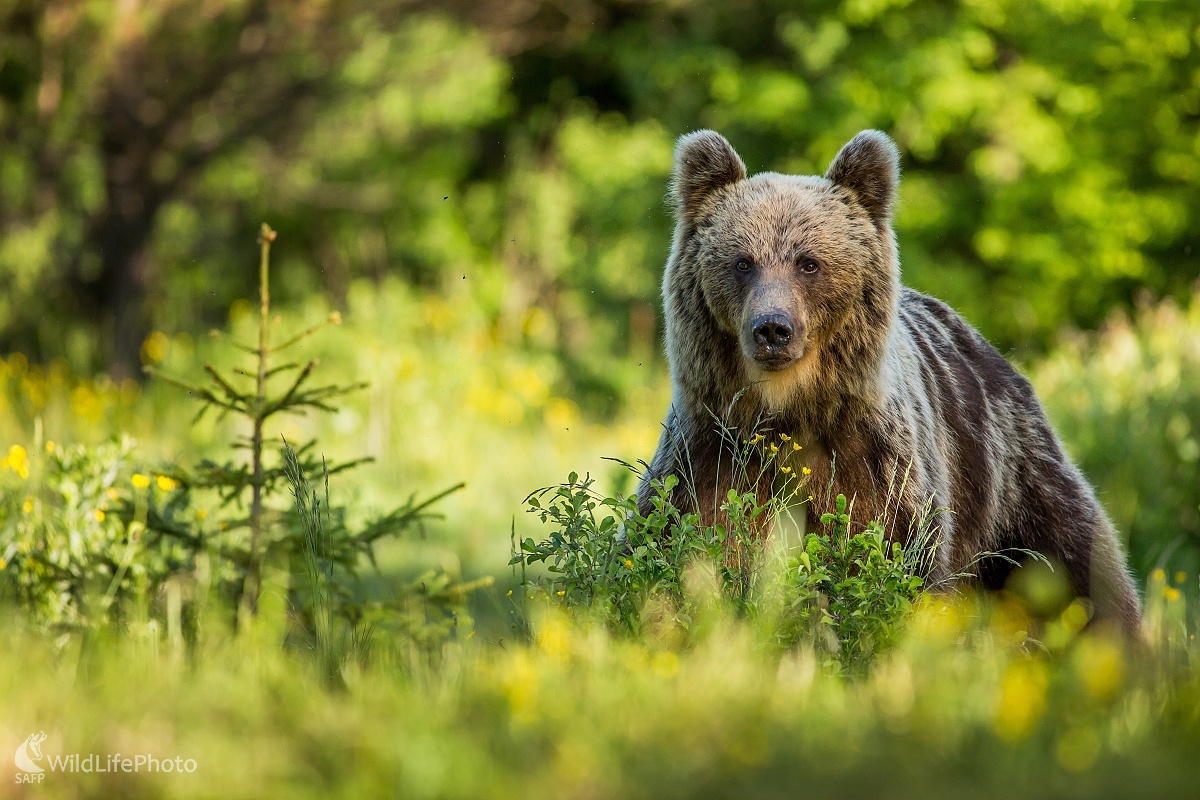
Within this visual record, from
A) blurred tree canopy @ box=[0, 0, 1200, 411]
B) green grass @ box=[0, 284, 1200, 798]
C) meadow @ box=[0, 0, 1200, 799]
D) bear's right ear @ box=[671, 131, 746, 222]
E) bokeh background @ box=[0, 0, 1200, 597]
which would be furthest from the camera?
blurred tree canopy @ box=[0, 0, 1200, 411]

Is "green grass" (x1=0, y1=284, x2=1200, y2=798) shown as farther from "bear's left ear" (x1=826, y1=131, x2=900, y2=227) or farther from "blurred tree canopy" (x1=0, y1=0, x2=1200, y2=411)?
"blurred tree canopy" (x1=0, y1=0, x2=1200, y2=411)

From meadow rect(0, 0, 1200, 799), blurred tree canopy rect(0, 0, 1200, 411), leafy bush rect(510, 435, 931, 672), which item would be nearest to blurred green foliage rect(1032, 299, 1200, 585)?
meadow rect(0, 0, 1200, 799)

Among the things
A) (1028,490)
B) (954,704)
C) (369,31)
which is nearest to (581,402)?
(369,31)

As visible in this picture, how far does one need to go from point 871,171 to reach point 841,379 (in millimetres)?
814

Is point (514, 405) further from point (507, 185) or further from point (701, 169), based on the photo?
point (507, 185)

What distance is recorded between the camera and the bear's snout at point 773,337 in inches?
156

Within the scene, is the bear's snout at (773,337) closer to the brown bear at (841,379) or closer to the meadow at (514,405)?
the brown bear at (841,379)

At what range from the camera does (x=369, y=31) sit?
14.2 metres

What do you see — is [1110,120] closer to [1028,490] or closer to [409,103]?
[409,103]

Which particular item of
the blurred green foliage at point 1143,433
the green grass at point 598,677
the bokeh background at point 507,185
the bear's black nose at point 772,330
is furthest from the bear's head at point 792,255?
the bokeh background at point 507,185

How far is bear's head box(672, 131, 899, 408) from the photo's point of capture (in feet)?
13.5

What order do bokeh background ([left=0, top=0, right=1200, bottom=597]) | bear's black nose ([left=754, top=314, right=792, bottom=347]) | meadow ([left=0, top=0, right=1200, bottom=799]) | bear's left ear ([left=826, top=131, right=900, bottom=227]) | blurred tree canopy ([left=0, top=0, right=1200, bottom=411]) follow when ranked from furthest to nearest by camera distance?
blurred tree canopy ([left=0, top=0, right=1200, bottom=411]) < bokeh background ([left=0, top=0, right=1200, bottom=597]) < bear's left ear ([left=826, top=131, right=900, bottom=227]) < bear's black nose ([left=754, top=314, right=792, bottom=347]) < meadow ([left=0, top=0, right=1200, bottom=799])

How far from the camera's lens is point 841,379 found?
13.7ft

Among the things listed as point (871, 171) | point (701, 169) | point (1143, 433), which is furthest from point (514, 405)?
point (871, 171)
